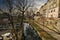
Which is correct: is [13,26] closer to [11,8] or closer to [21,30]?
[21,30]

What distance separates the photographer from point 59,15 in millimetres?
3221

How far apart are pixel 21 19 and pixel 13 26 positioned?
30 cm

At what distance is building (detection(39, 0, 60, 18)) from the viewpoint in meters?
3.26

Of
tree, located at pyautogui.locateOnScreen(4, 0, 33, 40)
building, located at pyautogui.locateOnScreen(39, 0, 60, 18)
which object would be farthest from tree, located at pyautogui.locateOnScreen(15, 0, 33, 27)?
building, located at pyautogui.locateOnScreen(39, 0, 60, 18)

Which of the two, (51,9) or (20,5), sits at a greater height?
(20,5)

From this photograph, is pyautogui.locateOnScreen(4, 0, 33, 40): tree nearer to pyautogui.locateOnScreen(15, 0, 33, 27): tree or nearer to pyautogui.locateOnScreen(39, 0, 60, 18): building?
pyautogui.locateOnScreen(15, 0, 33, 27): tree

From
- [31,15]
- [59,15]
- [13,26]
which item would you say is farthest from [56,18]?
[13,26]

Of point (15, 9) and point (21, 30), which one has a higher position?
point (15, 9)

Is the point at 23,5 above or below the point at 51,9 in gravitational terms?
above

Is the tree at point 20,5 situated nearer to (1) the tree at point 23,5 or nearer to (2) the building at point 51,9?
(1) the tree at point 23,5

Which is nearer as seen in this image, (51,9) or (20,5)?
(51,9)

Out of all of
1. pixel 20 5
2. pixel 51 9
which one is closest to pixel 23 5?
pixel 20 5

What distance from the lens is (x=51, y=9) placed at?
3393 millimetres

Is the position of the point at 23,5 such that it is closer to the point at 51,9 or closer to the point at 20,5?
the point at 20,5
